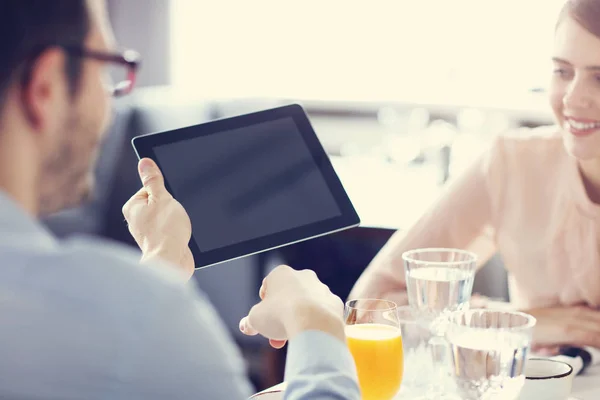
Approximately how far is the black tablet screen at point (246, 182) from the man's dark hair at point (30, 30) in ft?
1.44

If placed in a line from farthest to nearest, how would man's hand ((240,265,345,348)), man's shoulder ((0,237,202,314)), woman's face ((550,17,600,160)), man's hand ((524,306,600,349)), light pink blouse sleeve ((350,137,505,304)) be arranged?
light pink blouse sleeve ((350,137,505,304)) → woman's face ((550,17,600,160)) → man's hand ((524,306,600,349)) → man's hand ((240,265,345,348)) → man's shoulder ((0,237,202,314))

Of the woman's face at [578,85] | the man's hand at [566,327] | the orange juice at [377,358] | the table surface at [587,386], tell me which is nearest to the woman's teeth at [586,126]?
the woman's face at [578,85]

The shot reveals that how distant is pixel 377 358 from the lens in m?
1.00

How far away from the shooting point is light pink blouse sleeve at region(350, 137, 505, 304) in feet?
5.57

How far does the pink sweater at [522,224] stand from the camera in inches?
64.2

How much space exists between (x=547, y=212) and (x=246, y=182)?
0.83 metres

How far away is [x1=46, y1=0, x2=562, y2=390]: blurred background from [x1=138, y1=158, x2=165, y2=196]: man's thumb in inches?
56.8

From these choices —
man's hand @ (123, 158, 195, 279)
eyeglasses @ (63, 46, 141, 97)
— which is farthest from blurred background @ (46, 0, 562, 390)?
eyeglasses @ (63, 46, 141, 97)

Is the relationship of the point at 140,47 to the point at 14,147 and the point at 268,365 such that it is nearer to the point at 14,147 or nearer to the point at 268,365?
the point at 268,365

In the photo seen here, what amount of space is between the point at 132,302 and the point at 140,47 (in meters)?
3.24

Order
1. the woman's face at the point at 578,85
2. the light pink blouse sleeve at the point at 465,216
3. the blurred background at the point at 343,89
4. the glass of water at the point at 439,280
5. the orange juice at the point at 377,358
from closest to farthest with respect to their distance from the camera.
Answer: the orange juice at the point at 377,358, the glass of water at the point at 439,280, the woman's face at the point at 578,85, the light pink blouse sleeve at the point at 465,216, the blurred background at the point at 343,89

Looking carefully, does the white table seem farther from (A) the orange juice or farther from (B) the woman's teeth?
(B) the woman's teeth

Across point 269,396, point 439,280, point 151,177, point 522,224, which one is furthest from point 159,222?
point 522,224

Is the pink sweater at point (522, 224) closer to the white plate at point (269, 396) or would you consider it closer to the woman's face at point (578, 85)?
the woman's face at point (578, 85)
